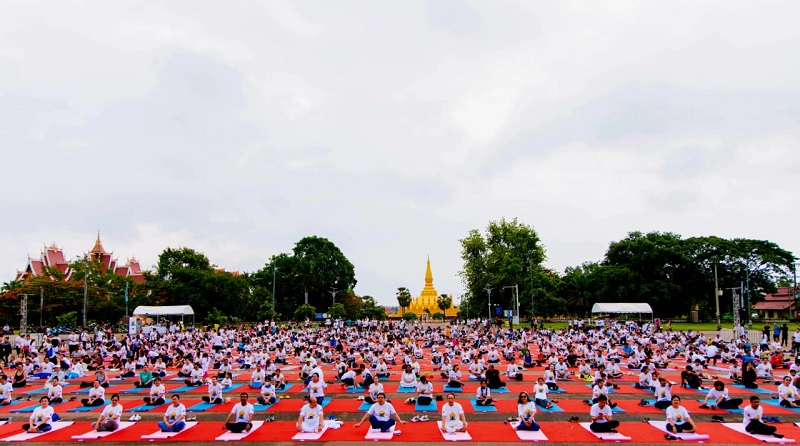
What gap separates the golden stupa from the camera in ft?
303

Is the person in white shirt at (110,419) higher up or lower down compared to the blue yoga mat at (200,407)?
higher up

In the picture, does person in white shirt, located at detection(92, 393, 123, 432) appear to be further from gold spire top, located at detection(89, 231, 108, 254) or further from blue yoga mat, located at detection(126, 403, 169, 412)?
gold spire top, located at detection(89, 231, 108, 254)

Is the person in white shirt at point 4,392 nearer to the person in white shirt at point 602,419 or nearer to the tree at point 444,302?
the person in white shirt at point 602,419

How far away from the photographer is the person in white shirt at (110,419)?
1179 cm

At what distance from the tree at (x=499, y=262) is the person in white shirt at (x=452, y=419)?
4836 cm

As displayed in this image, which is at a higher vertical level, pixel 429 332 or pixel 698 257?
pixel 698 257

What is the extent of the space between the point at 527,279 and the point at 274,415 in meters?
51.4

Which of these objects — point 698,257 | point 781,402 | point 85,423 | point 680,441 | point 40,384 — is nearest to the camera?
point 680,441

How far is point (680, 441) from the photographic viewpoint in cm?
1062

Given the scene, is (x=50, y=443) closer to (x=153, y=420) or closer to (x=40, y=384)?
(x=153, y=420)

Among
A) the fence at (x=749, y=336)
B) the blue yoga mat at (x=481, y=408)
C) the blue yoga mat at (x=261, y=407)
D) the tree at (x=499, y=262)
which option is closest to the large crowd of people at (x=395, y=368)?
the blue yoga mat at (x=261, y=407)

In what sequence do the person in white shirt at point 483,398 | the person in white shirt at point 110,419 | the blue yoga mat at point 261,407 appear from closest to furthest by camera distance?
the person in white shirt at point 110,419, the blue yoga mat at point 261,407, the person in white shirt at point 483,398

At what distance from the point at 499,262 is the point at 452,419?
5287 cm

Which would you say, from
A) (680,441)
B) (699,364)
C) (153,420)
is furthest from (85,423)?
(699,364)
